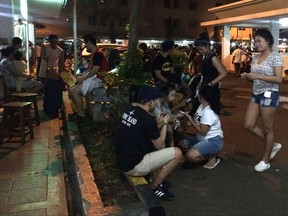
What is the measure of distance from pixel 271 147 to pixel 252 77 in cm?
104

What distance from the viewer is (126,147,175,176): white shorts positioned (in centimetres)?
391

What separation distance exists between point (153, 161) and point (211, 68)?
229 centimetres

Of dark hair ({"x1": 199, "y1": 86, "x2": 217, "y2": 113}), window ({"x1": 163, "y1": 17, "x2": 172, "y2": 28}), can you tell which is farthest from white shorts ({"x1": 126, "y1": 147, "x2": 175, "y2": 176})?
window ({"x1": 163, "y1": 17, "x2": 172, "y2": 28})

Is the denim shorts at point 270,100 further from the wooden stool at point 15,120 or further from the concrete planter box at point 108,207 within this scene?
the wooden stool at point 15,120

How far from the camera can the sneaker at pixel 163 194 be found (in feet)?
13.2

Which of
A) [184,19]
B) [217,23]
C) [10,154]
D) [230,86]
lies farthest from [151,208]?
[184,19]

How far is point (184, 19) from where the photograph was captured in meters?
52.2

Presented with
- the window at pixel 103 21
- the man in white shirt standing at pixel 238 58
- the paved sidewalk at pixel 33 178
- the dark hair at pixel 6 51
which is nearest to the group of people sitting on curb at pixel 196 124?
the paved sidewalk at pixel 33 178

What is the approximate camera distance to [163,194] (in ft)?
13.3

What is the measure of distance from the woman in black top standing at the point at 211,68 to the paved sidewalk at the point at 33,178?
263 centimetres

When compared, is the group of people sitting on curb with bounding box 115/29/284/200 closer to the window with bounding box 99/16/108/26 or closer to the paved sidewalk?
the paved sidewalk

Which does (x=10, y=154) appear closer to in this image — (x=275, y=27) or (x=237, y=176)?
(x=237, y=176)

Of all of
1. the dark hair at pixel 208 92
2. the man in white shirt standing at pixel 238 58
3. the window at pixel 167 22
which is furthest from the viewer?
the window at pixel 167 22

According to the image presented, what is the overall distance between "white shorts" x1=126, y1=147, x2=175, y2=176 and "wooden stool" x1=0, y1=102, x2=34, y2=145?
3.14 metres
